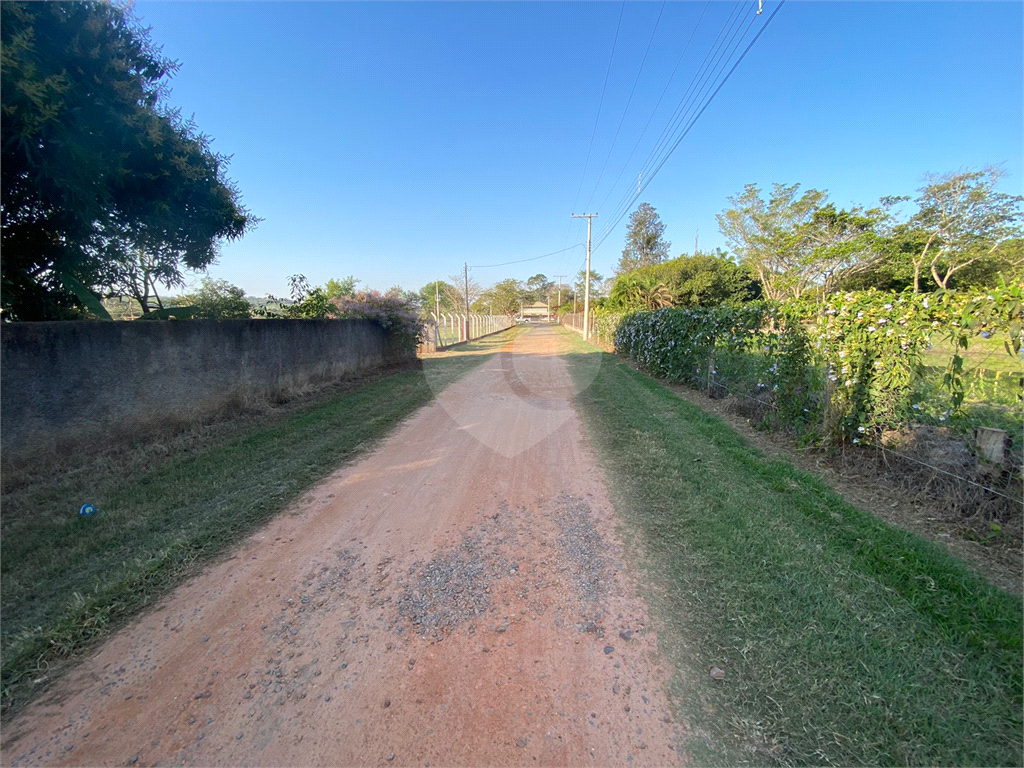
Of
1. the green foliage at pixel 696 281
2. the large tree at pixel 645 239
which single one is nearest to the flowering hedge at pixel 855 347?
the green foliage at pixel 696 281

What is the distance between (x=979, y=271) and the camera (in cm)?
2436

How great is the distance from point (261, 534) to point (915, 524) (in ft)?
15.6

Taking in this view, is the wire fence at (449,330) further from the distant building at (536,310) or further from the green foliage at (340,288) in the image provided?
the distant building at (536,310)

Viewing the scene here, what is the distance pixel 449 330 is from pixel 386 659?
24.4m

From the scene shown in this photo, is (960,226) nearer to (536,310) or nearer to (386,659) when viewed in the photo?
(386,659)

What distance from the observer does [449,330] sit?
84.1ft

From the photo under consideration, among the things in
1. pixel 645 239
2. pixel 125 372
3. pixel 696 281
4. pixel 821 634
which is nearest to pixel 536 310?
pixel 645 239

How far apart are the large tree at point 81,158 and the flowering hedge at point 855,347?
7.49 meters

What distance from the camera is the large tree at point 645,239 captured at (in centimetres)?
4747

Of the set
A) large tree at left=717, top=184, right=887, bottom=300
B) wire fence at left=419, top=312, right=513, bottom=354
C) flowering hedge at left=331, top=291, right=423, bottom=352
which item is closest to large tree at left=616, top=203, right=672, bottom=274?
large tree at left=717, top=184, right=887, bottom=300

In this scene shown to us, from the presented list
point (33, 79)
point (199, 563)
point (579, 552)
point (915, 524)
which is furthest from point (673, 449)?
point (33, 79)

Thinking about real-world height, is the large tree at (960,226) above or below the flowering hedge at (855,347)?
above

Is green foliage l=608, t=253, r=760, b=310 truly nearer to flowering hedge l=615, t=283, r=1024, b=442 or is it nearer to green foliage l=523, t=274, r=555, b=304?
flowering hedge l=615, t=283, r=1024, b=442

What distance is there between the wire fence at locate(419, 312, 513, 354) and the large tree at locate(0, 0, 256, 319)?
9.34 m
